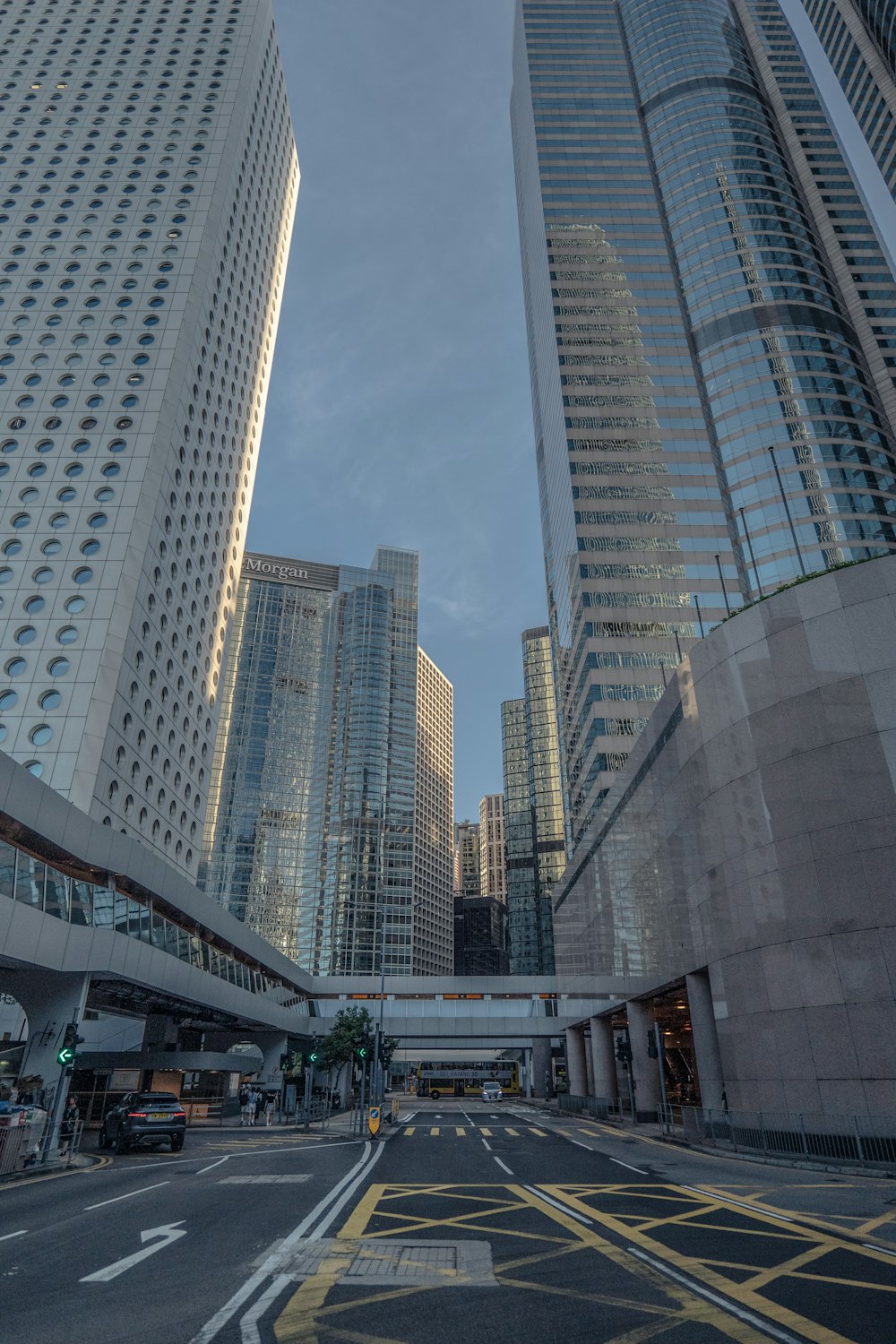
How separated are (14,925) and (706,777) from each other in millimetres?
21454

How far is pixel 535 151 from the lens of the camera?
109m

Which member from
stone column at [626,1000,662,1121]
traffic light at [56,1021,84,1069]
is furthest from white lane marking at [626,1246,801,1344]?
stone column at [626,1000,662,1121]

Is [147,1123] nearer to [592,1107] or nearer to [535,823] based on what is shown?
[592,1107]

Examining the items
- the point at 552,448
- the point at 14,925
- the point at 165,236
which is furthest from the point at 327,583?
the point at 14,925

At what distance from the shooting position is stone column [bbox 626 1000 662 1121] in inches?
1439

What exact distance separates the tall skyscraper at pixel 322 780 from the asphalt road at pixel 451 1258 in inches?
5077

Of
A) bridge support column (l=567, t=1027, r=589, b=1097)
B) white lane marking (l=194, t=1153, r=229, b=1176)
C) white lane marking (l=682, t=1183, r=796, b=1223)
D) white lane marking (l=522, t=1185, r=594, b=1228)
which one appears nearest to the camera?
white lane marking (l=522, t=1185, r=594, b=1228)

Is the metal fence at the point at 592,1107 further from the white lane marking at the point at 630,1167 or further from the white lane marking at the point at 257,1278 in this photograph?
the white lane marking at the point at 257,1278

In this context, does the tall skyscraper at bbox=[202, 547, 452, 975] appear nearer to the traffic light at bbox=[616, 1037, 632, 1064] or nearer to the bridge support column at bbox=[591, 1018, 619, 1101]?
the bridge support column at bbox=[591, 1018, 619, 1101]

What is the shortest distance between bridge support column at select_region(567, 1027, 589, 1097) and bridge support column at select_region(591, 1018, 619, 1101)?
867cm

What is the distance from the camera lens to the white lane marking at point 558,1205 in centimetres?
1086

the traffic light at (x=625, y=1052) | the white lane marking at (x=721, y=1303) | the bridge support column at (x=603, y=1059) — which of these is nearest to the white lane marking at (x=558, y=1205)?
the white lane marking at (x=721, y=1303)

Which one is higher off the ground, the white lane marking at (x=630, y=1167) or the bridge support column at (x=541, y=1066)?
the bridge support column at (x=541, y=1066)

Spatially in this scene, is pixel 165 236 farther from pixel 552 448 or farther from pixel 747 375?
pixel 747 375
